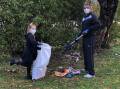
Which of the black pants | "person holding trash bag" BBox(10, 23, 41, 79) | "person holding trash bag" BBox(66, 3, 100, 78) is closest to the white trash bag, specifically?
"person holding trash bag" BBox(10, 23, 41, 79)

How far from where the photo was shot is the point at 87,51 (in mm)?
10398

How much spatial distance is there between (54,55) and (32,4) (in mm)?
1832

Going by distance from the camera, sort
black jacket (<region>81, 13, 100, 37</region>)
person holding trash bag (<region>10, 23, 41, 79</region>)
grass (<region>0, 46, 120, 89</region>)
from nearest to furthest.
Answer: grass (<region>0, 46, 120, 89</region>), person holding trash bag (<region>10, 23, 41, 79</region>), black jacket (<region>81, 13, 100, 37</region>)

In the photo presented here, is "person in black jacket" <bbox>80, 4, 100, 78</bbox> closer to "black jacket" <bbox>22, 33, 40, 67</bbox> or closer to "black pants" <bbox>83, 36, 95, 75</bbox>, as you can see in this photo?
"black pants" <bbox>83, 36, 95, 75</bbox>

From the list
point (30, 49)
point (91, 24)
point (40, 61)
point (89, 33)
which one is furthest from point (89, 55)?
point (30, 49)

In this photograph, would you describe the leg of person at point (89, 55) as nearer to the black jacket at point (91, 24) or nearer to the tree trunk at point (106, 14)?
the black jacket at point (91, 24)

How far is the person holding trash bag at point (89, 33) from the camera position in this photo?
10148mm

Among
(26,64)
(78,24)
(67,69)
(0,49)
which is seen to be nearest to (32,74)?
(26,64)

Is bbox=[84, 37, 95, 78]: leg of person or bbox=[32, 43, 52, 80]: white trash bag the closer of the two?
bbox=[32, 43, 52, 80]: white trash bag

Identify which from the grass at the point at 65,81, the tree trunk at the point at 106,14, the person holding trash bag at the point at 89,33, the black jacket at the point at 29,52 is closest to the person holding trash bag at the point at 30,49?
the black jacket at the point at 29,52

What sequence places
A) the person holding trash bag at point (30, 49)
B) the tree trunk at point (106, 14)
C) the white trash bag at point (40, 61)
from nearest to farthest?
the person holding trash bag at point (30, 49)
the white trash bag at point (40, 61)
the tree trunk at point (106, 14)

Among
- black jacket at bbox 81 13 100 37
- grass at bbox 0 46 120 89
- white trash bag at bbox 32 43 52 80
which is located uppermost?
black jacket at bbox 81 13 100 37

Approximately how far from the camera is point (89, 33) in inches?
403

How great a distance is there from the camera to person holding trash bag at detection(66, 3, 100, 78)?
33.3 feet
